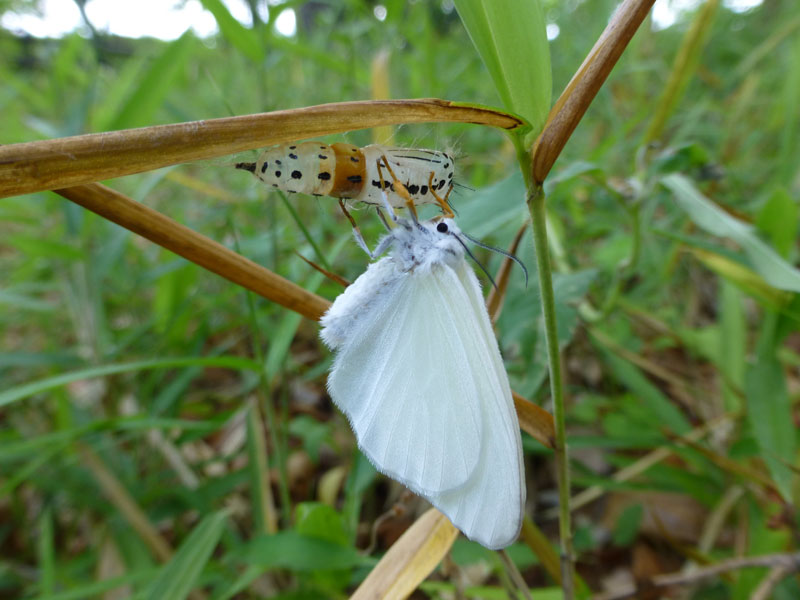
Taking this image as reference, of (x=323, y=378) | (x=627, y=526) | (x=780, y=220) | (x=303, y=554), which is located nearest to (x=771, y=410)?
(x=780, y=220)

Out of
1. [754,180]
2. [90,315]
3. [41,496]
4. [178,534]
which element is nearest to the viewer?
[178,534]

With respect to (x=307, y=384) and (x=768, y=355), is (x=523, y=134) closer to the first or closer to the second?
(x=768, y=355)

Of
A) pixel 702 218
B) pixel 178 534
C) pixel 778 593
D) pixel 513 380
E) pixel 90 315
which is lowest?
pixel 778 593

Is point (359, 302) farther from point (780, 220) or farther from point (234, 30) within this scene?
point (780, 220)

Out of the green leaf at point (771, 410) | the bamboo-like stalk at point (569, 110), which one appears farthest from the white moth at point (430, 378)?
the green leaf at point (771, 410)

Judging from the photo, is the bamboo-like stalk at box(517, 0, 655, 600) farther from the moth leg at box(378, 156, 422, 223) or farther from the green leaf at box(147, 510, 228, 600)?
the green leaf at box(147, 510, 228, 600)

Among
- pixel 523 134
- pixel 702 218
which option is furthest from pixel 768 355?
pixel 523 134

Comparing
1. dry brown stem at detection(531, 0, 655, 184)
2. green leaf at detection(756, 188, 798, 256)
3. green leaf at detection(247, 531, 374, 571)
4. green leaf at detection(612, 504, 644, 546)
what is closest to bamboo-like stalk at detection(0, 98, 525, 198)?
dry brown stem at detection(531, 0, 655, 184)
